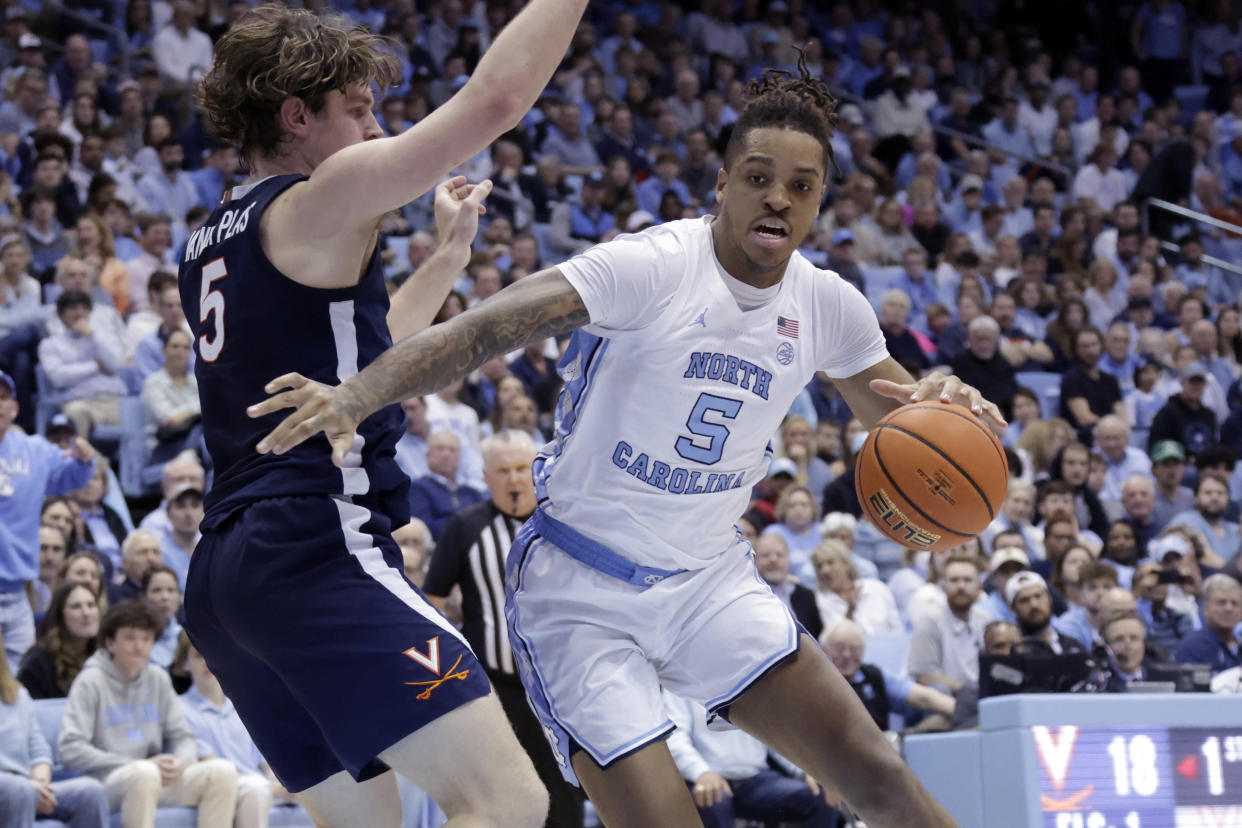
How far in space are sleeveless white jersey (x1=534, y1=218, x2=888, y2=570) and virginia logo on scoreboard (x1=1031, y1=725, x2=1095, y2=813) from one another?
191cm

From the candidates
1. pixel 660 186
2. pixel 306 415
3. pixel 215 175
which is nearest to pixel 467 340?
pixel 306 415

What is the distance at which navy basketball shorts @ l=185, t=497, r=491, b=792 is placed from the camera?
112 inches

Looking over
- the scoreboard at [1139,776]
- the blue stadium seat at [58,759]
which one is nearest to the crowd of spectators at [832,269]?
the blue stadium seat at [58,759]

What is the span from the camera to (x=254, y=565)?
290cm

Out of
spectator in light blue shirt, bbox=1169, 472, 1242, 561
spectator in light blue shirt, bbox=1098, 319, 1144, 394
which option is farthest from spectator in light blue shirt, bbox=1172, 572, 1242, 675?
spectator in light blue shirt, bbox=1098, 319, 1144, 394

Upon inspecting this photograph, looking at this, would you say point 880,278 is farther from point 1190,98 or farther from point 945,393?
point 945,393

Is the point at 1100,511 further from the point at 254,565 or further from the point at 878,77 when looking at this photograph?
the point at 254,565

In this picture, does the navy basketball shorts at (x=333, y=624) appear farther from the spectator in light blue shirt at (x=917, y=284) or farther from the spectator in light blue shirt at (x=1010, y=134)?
the spectator in light blue shirt at (x=1010, y=134)

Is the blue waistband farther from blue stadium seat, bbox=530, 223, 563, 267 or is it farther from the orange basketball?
blue stadium seat, bbox=530, 223, 563, 267

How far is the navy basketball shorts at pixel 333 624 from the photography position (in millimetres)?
2846

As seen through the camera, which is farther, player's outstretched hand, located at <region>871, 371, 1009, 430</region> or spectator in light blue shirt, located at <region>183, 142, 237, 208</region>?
spectator in light blue shirt, located at <region>183, 142, 237, 208</region>

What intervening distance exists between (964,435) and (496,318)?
52.7 inches

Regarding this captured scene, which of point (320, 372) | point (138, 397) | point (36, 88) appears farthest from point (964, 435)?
point (36, 88)

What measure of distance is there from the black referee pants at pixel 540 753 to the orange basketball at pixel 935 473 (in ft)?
9.41
